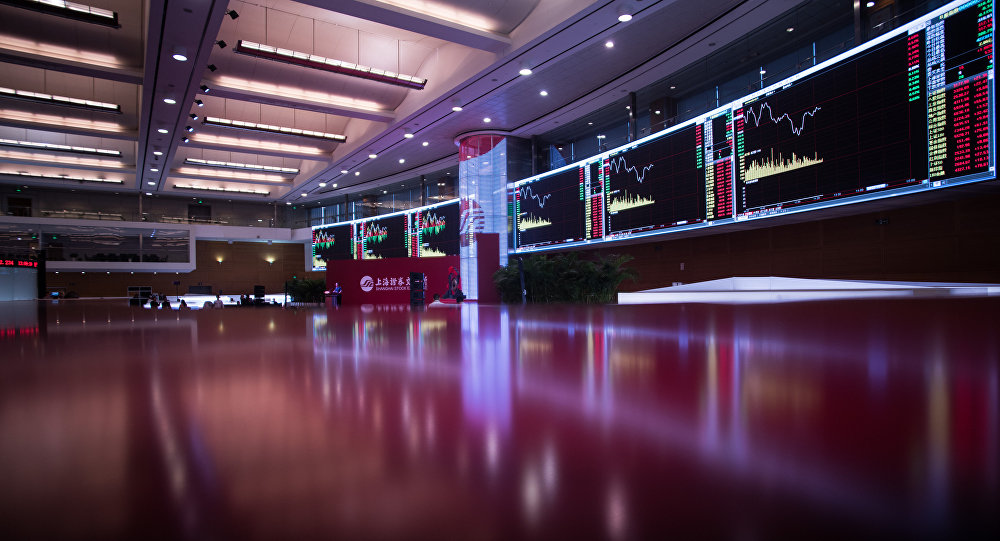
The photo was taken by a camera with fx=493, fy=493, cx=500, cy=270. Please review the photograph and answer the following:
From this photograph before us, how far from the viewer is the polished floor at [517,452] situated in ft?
1.22

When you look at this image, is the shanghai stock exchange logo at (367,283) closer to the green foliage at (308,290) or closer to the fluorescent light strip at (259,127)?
the green foliage at (308,290)

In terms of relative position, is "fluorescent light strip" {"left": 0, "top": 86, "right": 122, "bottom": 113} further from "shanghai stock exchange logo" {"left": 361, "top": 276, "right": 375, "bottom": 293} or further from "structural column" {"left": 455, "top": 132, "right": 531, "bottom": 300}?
"structural column" {"left": 455, "top": 132, "right": 531, "bottom": 300}

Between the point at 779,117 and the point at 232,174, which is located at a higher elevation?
the point at 232,174

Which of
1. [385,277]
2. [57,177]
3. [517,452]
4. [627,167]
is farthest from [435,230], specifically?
[517,452]

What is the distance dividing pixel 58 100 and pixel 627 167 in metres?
12.2

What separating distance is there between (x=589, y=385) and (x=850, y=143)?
6850mm

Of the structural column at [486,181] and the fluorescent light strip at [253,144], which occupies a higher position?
the fluorescent light strip at [253,144]

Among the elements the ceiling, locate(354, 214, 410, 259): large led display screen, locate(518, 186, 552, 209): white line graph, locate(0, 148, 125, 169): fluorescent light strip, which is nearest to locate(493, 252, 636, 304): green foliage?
locate(518, 186, 552, 209): white line graph

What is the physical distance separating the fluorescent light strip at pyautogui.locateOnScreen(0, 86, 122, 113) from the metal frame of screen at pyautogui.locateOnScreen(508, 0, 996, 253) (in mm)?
11272

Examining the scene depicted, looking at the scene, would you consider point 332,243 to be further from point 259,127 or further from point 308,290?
point 259,127

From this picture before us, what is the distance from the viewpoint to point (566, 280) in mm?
8289

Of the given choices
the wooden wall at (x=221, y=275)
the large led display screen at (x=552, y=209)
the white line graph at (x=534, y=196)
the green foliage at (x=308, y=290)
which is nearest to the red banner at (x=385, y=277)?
the large led display screen at (x=552, y=209)

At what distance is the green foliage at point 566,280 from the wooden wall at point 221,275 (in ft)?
56.1

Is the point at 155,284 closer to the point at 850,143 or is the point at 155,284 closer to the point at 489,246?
the point at 489,246
